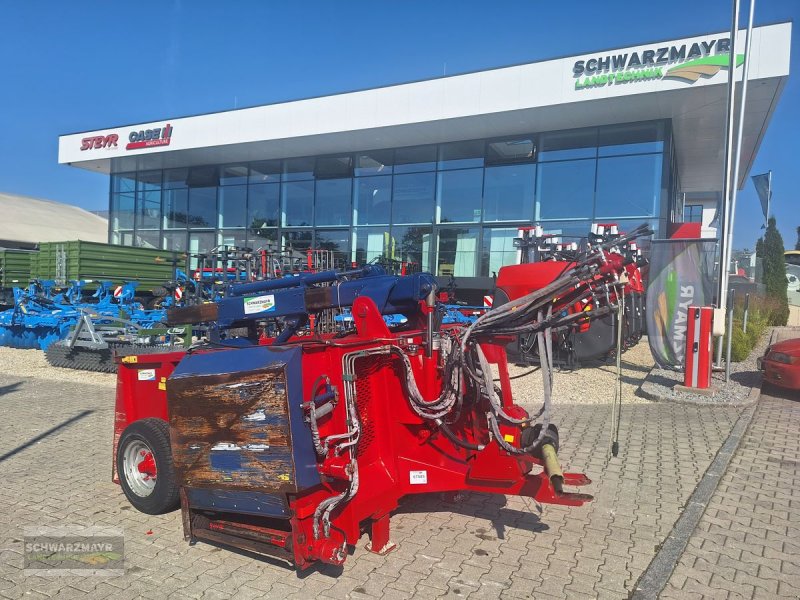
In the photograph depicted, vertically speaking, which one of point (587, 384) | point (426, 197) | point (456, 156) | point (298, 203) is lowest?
point (587, 384)

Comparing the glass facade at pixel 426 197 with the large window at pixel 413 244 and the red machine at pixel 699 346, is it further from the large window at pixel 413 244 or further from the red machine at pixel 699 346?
the red machine at pixel 699 346

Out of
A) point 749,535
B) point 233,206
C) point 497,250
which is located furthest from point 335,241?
point 749,535

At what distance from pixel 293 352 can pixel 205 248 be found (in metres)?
21.5

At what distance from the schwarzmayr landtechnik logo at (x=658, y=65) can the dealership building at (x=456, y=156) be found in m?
0.03

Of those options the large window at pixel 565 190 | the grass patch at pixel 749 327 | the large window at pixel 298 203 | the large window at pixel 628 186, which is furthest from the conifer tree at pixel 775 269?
the large window at pixel 298 203

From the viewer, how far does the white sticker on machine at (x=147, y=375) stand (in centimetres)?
475

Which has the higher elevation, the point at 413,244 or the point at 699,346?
the point at 413,244

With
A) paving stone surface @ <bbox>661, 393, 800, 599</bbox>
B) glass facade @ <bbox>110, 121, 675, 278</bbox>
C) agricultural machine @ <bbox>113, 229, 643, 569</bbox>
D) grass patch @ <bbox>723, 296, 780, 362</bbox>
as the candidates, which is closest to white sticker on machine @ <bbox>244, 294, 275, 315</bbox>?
agricultural machine @ <bbox>113, 229, 643, 569</bbox>

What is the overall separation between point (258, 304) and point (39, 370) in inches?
359

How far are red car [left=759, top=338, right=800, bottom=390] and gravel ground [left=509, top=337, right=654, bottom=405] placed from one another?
6.29 ft

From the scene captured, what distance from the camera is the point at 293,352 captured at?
3.42 metres

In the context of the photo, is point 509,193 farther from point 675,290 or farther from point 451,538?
point 451,538

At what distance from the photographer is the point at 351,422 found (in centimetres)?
352

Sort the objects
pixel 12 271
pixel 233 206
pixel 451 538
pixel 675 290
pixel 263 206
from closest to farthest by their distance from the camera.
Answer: pixel 451 538
pixel 675 290
pixel 12 271
pixel 263 206
pixel 233 206
